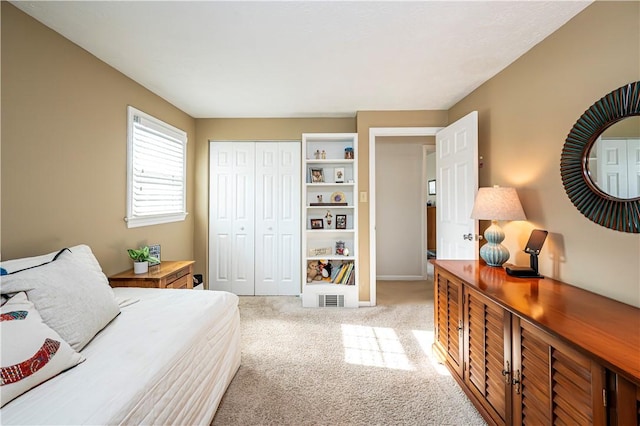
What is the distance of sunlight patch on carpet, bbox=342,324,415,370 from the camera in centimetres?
218

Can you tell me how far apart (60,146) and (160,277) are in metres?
1.16

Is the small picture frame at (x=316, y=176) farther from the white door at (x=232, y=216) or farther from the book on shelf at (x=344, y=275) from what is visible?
the book on shelf at (x=344, y=275)

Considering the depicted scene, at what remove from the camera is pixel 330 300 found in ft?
11.1

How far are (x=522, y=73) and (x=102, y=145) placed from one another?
3425mm

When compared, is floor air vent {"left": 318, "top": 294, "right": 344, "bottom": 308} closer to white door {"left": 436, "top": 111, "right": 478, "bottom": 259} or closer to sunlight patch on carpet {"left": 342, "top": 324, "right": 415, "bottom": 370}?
sunlight patch on carpet {"left": 342, "top": 324, "right": 415, "bottom": 370}

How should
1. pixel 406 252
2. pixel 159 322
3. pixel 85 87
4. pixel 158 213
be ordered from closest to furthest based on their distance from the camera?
pixel 159 322 → pixel 85 87 → pixel 158 213 → pixel 406 252

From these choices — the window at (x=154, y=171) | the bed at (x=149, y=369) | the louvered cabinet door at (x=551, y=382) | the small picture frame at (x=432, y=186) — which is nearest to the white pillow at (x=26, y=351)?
the bed at (x=149, y=369)

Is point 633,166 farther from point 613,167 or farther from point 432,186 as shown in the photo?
point 432,186

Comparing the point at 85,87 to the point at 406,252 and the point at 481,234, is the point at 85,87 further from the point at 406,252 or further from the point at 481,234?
the point at 406,252

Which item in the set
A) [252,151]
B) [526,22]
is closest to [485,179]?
[526,22]

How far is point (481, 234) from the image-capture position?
2.60 m

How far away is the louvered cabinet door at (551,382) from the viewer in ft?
3.03

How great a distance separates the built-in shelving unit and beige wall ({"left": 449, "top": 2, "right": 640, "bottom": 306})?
1.62m

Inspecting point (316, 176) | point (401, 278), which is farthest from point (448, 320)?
point (401, 278)
